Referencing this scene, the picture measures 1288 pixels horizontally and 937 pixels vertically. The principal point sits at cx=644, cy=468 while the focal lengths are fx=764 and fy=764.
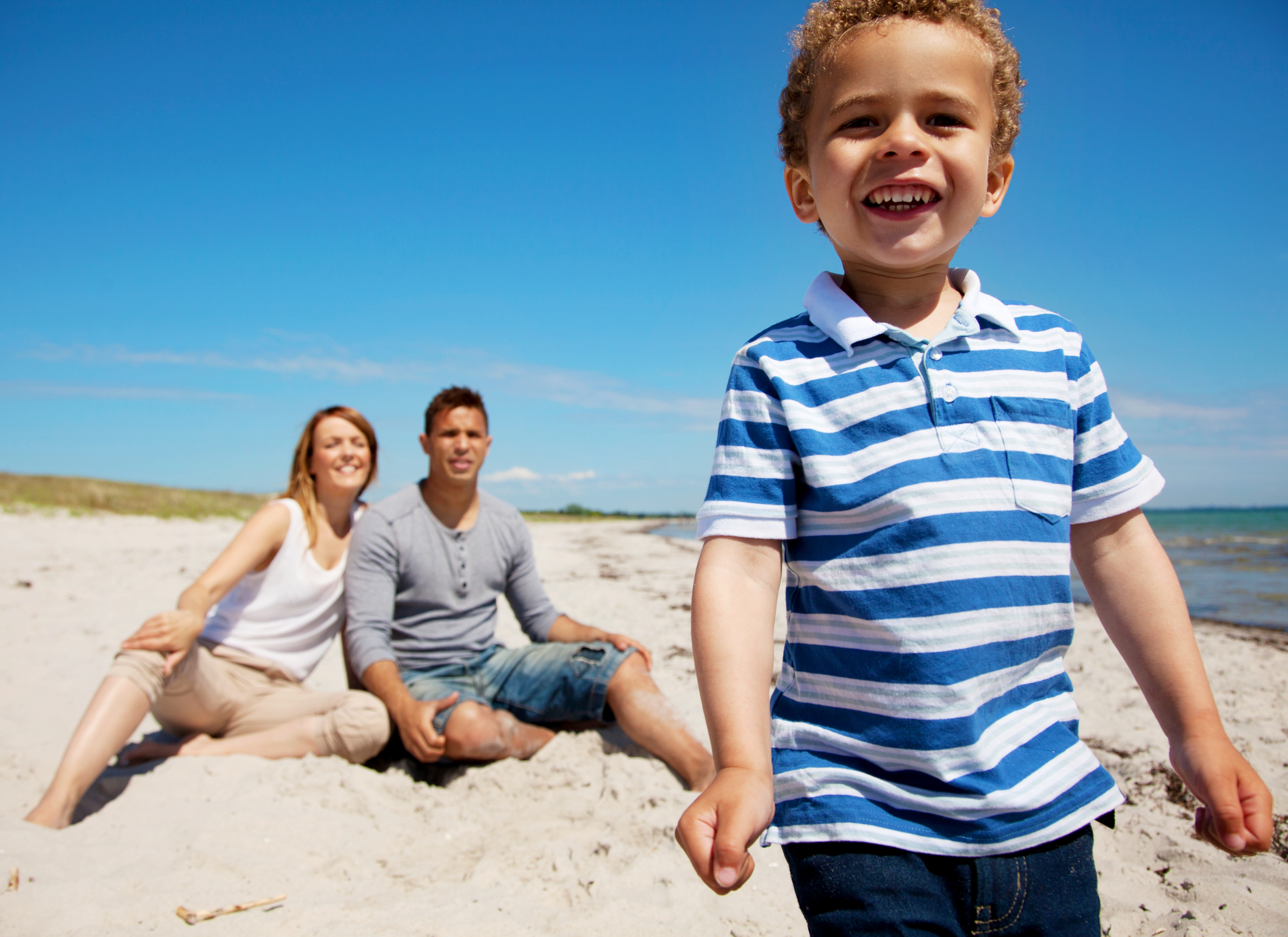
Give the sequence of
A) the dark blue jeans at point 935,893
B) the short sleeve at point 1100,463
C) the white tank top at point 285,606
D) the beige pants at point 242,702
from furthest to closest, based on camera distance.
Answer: the white tank top at point 285,606
the beige pants at point 242,702
the short sleeve at point 1100,463
the dark blue jeans at point 935,893

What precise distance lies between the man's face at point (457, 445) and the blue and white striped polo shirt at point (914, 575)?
2.76 m

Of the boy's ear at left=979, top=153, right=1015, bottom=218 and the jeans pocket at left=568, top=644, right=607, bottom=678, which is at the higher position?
the boy's ear at left=979, top=153, right=1015, bottom=218

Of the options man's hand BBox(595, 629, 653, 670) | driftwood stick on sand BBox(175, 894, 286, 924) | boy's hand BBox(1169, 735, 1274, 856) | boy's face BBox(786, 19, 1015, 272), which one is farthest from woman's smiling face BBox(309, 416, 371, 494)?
boy's hand BBox(1169, 735, 1274, 856)

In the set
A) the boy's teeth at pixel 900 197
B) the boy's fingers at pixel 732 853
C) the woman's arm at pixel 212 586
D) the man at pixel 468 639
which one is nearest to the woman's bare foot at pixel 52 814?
the woman's arm at pixel 212 586

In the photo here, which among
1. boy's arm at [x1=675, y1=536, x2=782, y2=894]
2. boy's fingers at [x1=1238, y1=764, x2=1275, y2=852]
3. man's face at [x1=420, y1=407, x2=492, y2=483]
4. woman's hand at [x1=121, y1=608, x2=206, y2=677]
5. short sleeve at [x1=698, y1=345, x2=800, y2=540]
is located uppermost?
man's face at [x1=420, y1=407, x2=492, y2=483]

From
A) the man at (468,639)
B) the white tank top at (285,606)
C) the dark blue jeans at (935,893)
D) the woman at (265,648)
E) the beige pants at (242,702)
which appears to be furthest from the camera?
the white tank top at (285,606)

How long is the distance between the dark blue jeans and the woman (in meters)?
2.71

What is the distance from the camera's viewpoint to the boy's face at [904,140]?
3.97 feet

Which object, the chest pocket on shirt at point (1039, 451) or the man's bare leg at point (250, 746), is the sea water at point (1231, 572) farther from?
the man's bare leg at point (250, 746)

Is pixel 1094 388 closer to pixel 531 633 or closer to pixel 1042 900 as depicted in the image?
pixel 1042 900

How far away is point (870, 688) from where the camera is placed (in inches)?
44.6

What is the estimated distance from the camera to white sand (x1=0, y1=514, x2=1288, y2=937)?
217 cm

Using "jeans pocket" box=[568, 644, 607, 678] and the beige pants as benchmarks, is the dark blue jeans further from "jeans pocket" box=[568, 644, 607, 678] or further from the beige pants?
the beige pants

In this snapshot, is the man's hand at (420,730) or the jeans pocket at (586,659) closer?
the man's hand at (420,730)
